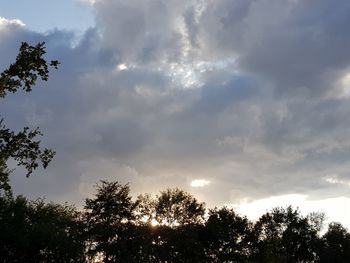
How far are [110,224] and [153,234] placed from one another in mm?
13336

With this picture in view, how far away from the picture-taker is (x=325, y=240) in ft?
391

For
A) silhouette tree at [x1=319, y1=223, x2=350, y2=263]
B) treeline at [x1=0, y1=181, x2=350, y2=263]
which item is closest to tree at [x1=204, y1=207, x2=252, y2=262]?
treeline at [x1=0, y1=181, x2=350, y2=263]

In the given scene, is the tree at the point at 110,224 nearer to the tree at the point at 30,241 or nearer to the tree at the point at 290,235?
the tree at the point at 30,241

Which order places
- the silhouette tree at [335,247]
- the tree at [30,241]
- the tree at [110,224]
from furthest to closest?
1. the silhouette tree at [335,247]
2. the tree at [110,224]
3. the tree at [30,241]

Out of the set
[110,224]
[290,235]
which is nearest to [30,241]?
[110,224]

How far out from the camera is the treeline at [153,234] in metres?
57.7

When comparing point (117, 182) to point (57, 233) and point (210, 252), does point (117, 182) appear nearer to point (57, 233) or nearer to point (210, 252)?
point (57, 233)

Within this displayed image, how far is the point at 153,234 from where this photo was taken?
86.2 meters

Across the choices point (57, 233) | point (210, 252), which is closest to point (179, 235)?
point (210, 252)

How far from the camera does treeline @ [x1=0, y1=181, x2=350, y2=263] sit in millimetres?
57719

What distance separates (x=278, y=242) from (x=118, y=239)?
166 feet

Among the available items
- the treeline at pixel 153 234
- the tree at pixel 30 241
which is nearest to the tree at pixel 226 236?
the treeline at pixel 153 234

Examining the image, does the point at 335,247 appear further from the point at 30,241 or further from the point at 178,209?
the point at 30,241

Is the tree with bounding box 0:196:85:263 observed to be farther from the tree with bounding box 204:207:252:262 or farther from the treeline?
the tree with bounding box 204:207:252:262
